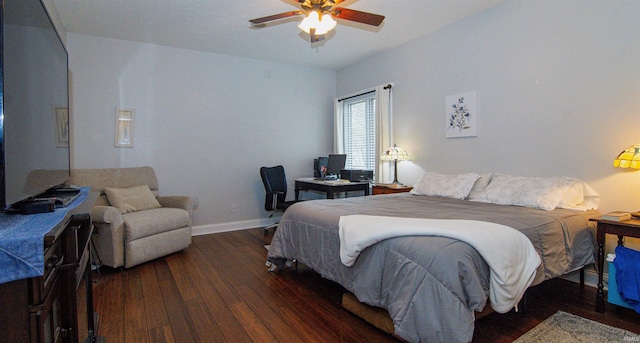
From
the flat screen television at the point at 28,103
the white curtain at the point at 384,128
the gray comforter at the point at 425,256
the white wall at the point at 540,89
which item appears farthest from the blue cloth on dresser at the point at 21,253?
the white curtain at the point at 384,128

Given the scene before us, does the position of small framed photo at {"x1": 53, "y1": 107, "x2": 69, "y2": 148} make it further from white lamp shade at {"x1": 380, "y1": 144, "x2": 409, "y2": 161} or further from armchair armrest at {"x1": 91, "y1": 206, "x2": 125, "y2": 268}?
white lamp shade at {"x1": 380, "y1": 144, "x2": 409, "y2": 161}

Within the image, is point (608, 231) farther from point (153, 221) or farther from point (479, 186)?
point (153, 221)

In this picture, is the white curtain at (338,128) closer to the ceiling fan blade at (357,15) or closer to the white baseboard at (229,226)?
the white baseboard at (229,226)

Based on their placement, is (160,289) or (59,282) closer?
(59,282)

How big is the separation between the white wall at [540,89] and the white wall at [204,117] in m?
1.97

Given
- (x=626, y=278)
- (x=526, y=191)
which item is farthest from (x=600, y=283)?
(x=526, y=191)

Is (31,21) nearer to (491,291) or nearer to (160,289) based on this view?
(160,289)

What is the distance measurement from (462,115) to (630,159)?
1590 mm

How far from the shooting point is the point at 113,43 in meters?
4.09

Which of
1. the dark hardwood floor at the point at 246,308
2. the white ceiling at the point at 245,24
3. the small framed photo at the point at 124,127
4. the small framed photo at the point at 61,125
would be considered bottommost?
the dark hardwood floor at the point at 246,308

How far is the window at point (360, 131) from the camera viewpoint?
200 inches

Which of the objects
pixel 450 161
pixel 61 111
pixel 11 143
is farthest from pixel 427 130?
pixel 11 143

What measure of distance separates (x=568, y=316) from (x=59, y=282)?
2.88 m

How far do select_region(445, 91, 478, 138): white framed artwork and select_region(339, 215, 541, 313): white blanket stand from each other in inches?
76.2
